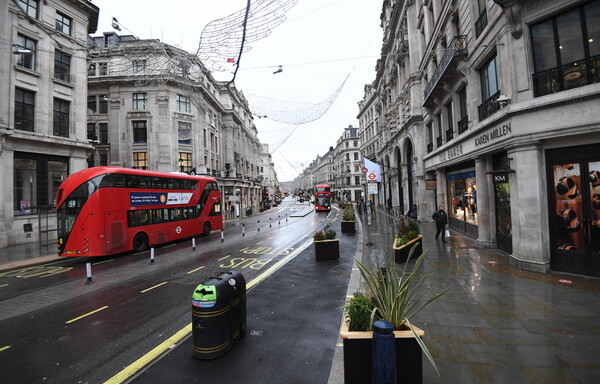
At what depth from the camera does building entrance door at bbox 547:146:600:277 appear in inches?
308

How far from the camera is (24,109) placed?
65.1ft

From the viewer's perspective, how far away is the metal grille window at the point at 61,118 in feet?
72.1

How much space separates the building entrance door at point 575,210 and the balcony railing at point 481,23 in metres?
6.54

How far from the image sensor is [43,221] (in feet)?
67.4

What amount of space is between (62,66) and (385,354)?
102ft

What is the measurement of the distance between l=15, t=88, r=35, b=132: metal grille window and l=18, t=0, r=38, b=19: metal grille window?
581cm

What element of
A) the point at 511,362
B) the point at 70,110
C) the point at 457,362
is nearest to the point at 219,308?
the point at 457,362

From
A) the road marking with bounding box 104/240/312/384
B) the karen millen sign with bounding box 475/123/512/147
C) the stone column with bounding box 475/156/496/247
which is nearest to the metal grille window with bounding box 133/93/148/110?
the road marking with bounding box 104/240/312/384

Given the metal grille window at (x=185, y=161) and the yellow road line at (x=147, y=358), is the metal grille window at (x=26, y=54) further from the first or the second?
the yellow road line at (x=147, y=358)

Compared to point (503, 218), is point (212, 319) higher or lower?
lower

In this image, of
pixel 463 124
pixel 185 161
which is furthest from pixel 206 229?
pixel 463 124

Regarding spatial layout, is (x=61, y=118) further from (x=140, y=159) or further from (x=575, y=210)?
(x=575, y=210)

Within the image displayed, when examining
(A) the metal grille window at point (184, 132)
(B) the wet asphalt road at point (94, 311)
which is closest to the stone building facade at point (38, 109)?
(B) the wet asphalt road at point (94, 311)

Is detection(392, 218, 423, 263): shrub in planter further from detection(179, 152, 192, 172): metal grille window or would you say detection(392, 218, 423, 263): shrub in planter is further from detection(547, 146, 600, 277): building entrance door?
detection(179, 152, 192, 172): metal grille window
